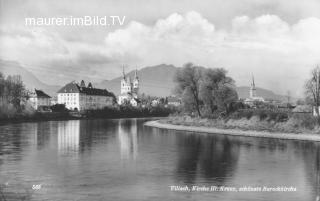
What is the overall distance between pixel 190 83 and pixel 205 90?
575cm

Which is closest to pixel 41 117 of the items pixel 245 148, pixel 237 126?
pixel 237 126

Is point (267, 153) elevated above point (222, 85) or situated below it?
below

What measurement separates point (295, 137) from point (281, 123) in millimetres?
6949

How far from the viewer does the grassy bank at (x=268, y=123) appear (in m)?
49.0

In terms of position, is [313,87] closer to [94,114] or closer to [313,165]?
[313,165]

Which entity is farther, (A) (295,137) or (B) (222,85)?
(B) (222,85)

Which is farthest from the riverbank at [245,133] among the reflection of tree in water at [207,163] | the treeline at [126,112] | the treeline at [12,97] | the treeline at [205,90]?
the treeline at [126,112]

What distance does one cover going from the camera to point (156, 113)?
461 ft

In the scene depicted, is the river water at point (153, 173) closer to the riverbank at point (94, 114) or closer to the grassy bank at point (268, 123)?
the grassy bank at point (268, 123)

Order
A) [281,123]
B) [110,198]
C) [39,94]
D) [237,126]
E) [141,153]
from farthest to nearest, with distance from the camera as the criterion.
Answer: [39,94], [237,126], [281,123], [141,153], [110,198]

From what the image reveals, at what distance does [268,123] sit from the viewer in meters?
54.5

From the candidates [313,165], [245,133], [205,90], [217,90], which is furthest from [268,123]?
[313,165]

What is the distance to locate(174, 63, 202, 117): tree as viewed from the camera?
231 ft

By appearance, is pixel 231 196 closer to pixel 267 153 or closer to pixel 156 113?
pixel 267 153
